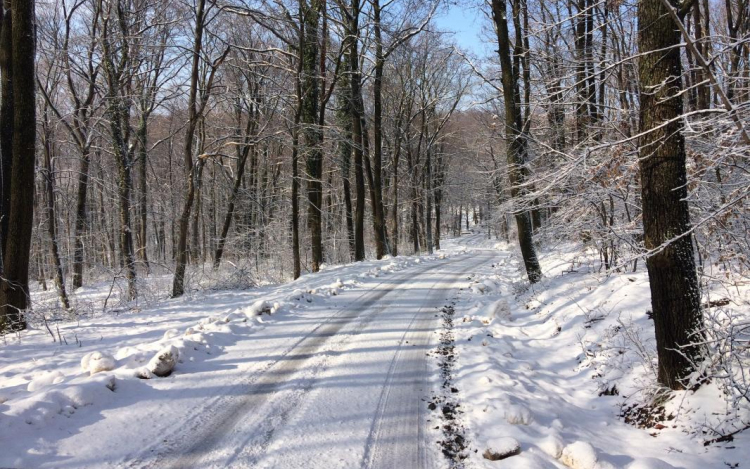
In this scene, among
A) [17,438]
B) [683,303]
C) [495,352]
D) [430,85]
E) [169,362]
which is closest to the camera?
[17,438]

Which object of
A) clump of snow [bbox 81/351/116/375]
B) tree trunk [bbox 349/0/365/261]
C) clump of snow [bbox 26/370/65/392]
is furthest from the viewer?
tree trunk [bbox 349/0/365/261]

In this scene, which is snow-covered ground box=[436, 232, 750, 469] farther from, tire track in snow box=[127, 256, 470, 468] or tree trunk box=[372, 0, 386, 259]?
tree trunk box=[372, 0, 386, 259]

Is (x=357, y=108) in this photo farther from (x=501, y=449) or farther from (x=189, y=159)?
(x=501, y=449)

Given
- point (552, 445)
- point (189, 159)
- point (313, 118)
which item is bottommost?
point (552, 445)

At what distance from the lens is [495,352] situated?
5980 millimetres

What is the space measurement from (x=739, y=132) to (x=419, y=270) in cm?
1195

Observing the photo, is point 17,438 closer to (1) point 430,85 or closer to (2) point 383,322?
(2) point 383,322

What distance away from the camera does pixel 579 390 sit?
16.5 feet

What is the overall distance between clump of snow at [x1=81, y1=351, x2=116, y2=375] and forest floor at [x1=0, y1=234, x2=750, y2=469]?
0.09 ft

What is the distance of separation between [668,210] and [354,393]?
12.6 ft

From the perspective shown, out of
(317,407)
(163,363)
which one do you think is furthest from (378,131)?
(317,407)

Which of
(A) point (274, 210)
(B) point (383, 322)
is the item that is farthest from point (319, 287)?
(A) point (274, 210)

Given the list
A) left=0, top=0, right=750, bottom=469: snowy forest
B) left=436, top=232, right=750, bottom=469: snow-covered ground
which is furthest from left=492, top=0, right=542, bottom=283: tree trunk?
left=436, top=232, right=750, bottom=469: snow-covered ground

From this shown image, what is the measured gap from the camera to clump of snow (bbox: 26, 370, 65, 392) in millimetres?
3998
